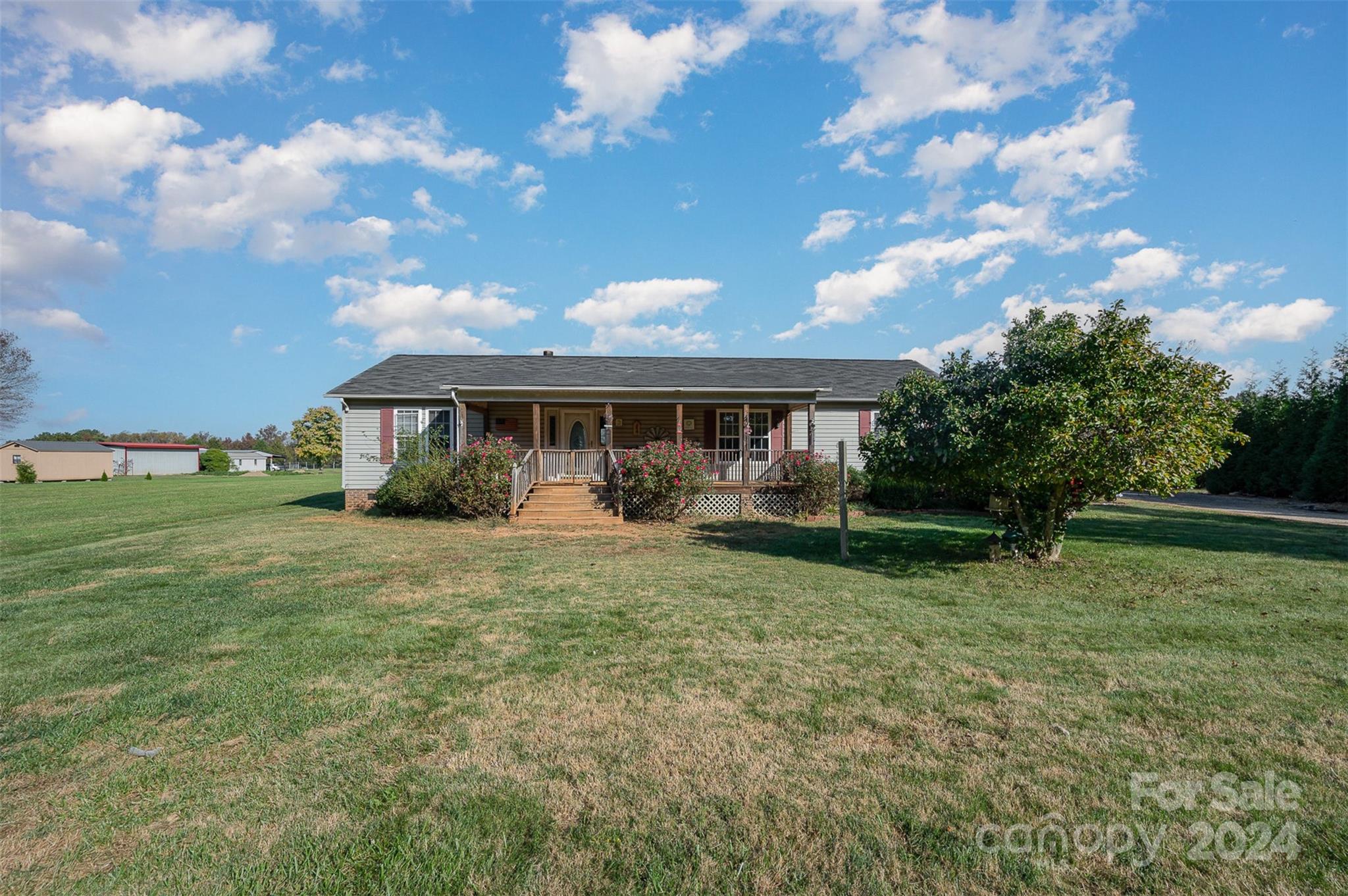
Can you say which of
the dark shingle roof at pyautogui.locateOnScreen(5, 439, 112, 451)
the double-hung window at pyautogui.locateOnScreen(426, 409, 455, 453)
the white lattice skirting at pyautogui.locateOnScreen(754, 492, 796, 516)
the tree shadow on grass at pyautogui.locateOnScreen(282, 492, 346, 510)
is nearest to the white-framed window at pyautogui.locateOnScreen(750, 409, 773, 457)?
the white lattice skirting at pyautogui.locateOnScreen(754, 492, 796, 516)

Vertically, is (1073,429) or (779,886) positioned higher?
(1073,429)

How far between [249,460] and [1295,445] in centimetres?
8936

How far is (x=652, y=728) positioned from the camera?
3580mm

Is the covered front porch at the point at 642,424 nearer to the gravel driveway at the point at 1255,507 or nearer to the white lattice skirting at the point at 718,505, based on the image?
the white lattice skirting at the point at 718,505

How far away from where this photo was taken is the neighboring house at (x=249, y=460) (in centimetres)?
6994

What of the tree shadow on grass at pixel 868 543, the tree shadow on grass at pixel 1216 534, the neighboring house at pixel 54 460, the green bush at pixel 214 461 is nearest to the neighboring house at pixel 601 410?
the tree shadow on grass at pixel 868 543

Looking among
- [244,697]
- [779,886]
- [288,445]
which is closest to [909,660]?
[779,886]

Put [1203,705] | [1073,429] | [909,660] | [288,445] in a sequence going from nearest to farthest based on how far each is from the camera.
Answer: [1203,705], [909,660], [1073,429], [288,445]

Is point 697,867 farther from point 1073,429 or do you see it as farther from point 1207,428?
point 1207,428

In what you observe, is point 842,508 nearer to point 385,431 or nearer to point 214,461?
point 385,431

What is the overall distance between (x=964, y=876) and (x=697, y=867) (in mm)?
1037

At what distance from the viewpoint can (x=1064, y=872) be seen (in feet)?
7.73

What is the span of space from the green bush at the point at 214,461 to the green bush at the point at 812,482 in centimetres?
6769

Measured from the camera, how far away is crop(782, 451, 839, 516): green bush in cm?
1501
